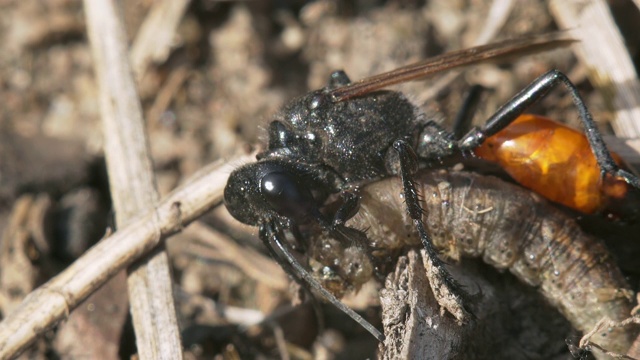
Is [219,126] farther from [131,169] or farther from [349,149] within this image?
[349,149]

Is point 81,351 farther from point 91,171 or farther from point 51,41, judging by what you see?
point 51,41

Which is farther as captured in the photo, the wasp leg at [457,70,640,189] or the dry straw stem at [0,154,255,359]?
the dry straw stem at [0,154,255,359]

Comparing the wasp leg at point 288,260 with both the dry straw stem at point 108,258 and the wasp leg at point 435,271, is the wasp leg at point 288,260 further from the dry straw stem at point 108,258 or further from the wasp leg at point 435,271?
the dry straw stem at point 108,258

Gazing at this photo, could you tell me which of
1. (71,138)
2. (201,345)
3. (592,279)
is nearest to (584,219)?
(592,279)

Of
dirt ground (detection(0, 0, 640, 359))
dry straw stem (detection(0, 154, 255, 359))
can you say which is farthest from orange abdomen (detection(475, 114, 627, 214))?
dry straw stem (detection(0, 154, 255, 359))

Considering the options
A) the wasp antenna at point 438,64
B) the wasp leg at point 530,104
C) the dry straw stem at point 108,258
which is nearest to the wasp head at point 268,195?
the dry straw stem at point 108,258

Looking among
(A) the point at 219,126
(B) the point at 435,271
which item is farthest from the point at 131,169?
(B) the point at 435,271

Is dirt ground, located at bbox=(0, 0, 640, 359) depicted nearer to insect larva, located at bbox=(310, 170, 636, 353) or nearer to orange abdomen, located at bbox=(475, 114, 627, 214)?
insect larva, located at bbox=(310, 170, 636, 353)

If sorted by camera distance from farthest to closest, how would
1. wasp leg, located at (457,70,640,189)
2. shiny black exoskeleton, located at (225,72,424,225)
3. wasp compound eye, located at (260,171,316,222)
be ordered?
shiny black exoskeleton, located at (225,72,424,225) < wasp leg, located at (457,70,640,189) < wasp compound eye, located at (260,171,316,222)
